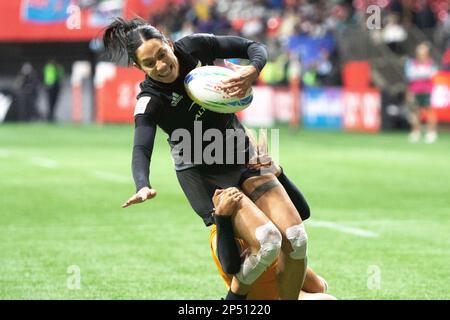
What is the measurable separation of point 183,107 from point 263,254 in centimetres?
111

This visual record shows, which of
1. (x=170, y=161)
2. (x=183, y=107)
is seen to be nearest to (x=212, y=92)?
(x=183, y=107)

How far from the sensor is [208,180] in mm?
6969

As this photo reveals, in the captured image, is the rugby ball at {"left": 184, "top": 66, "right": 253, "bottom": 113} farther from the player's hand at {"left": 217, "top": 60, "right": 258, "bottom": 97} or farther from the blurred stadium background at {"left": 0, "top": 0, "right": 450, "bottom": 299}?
the blurred stadium background at {"left": 0, "top": 0, "right": 450, "bottom": 299}

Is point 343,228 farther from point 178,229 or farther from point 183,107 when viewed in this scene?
point 183,107

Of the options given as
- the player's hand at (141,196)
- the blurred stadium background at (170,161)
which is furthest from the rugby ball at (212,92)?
the blurred stadium background at (170,161)

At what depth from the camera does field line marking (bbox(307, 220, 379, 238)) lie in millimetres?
10922

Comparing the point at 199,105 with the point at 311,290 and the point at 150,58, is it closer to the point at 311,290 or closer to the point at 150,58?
the point at 150,58

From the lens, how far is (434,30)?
29.9 metres

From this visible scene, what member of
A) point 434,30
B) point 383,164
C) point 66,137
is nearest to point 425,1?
point 434,30

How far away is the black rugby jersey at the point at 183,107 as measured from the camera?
677cm

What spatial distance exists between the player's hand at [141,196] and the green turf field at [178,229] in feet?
5.95

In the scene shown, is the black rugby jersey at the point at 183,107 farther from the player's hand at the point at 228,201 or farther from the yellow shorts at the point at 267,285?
the yellow shorts at the point at 267,285

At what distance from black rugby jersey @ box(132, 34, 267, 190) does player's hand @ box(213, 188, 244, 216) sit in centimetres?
44
